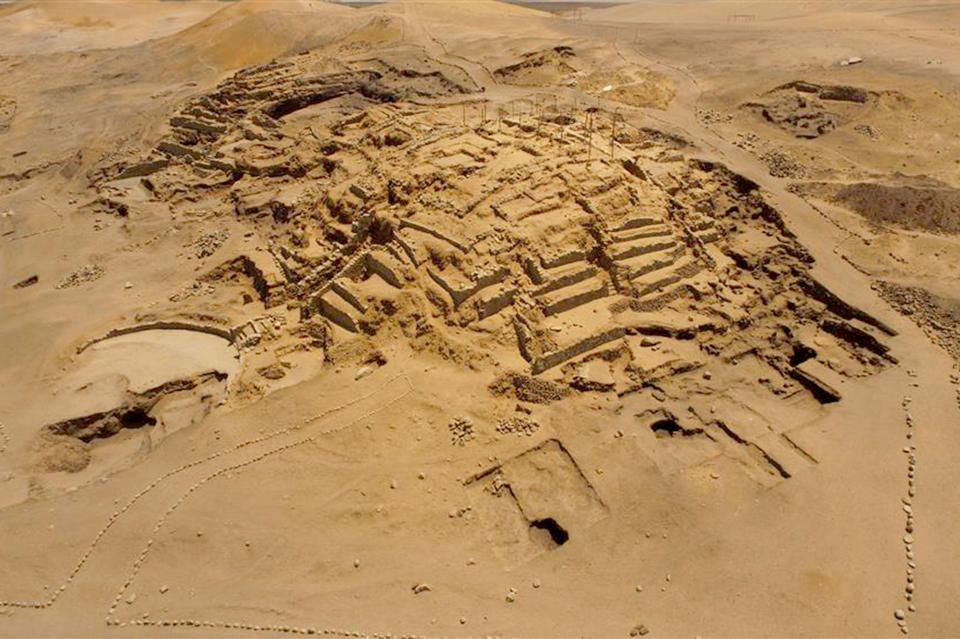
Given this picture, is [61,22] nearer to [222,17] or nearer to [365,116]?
[222,17]

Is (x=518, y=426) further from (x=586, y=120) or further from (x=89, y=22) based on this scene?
(x=89, y=22)

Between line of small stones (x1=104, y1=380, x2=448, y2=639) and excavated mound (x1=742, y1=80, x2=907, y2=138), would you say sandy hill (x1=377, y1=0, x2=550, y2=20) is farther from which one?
line of small stones (x1=104, y1=380, x2=448, y2=639)

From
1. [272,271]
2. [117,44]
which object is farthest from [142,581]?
[117,44]

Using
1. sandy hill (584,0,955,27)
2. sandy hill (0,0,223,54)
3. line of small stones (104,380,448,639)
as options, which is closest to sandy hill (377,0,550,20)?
sandy hill (584,0,955,27)

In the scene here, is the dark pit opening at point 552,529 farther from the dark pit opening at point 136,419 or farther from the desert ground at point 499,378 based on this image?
the dark pit opening at point 136,419

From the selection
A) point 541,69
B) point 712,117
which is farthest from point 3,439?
point 541,69

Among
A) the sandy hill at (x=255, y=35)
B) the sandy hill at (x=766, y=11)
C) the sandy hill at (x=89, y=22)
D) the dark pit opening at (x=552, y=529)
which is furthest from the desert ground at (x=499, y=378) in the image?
the sandy hill at (x=89, y=22)
